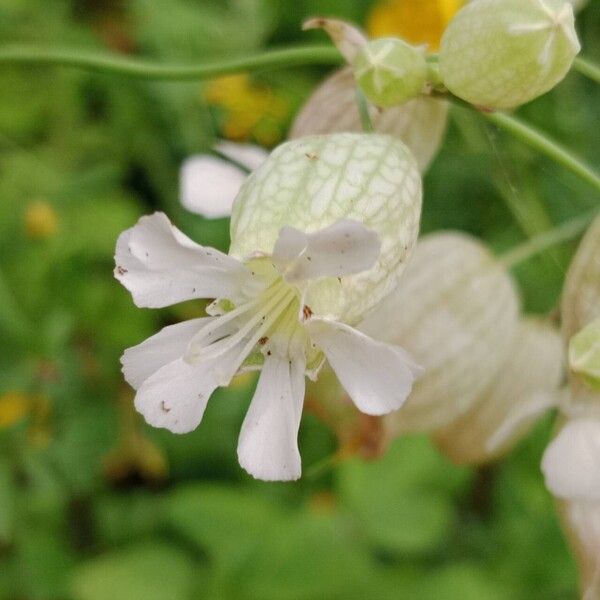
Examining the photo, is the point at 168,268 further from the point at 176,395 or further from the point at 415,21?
the point at 415,21

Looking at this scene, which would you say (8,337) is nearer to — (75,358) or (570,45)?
(75,358)

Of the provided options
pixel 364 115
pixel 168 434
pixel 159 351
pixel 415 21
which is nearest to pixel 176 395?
pixel 159 351

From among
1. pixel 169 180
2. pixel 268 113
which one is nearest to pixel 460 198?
pixel 268 113

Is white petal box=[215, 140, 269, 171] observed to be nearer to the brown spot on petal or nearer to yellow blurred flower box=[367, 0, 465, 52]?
the brown spot on petal

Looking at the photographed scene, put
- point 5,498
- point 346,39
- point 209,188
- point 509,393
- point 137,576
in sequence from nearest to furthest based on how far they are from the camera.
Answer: point 346,39, point 209,188, point 509,393, point 5,498, point 137,576

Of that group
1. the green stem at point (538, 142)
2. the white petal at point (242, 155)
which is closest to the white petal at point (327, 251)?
the green stem at point (538, 142)

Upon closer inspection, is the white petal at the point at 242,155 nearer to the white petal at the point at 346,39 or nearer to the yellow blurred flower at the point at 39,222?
the white petal at the point at 346,39

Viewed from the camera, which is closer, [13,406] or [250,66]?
[250,66]
